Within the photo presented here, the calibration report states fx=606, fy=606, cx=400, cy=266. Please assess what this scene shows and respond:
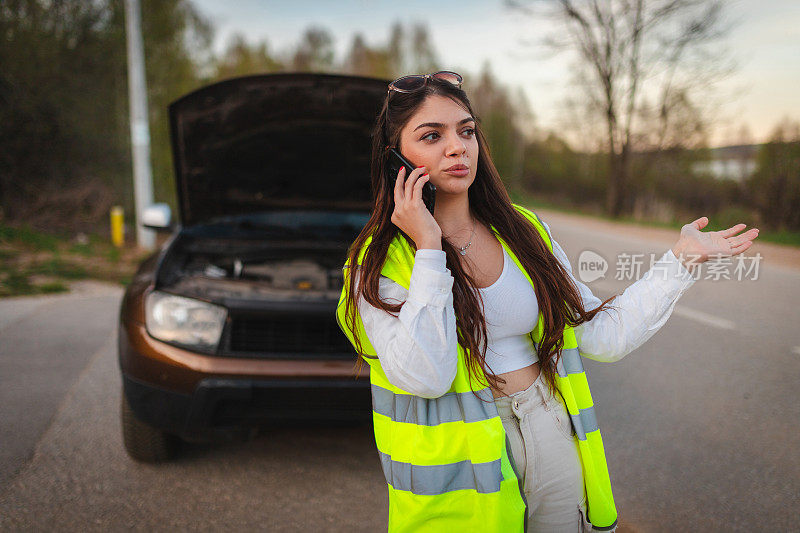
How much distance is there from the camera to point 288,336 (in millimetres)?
3119

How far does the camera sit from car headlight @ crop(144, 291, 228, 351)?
303cm

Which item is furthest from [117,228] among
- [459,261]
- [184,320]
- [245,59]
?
[245,59]

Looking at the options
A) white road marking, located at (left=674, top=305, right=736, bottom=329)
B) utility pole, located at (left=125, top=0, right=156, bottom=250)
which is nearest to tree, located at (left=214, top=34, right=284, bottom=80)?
utility pole, located at (left=125, top=0, right=156, bottom=250)

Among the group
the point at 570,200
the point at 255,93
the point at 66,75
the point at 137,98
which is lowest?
the point at 570,200

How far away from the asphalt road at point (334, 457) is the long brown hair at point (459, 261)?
3.56ft

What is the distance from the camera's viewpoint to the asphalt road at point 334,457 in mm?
2885

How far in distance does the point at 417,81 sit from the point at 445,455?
0.96 m

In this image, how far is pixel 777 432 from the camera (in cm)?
385

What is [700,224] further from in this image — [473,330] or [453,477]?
[453,477]

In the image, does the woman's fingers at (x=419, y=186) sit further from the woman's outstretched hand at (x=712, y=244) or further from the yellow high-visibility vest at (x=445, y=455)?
the woman's outstretched hand at (x=712, y=244)

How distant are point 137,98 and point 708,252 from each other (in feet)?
39.5

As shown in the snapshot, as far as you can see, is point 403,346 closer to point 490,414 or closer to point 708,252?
point 490,414

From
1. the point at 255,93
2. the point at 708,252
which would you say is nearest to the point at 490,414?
the point at 708,252

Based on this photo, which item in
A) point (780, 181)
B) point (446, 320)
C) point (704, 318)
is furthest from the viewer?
point (780, 181)
